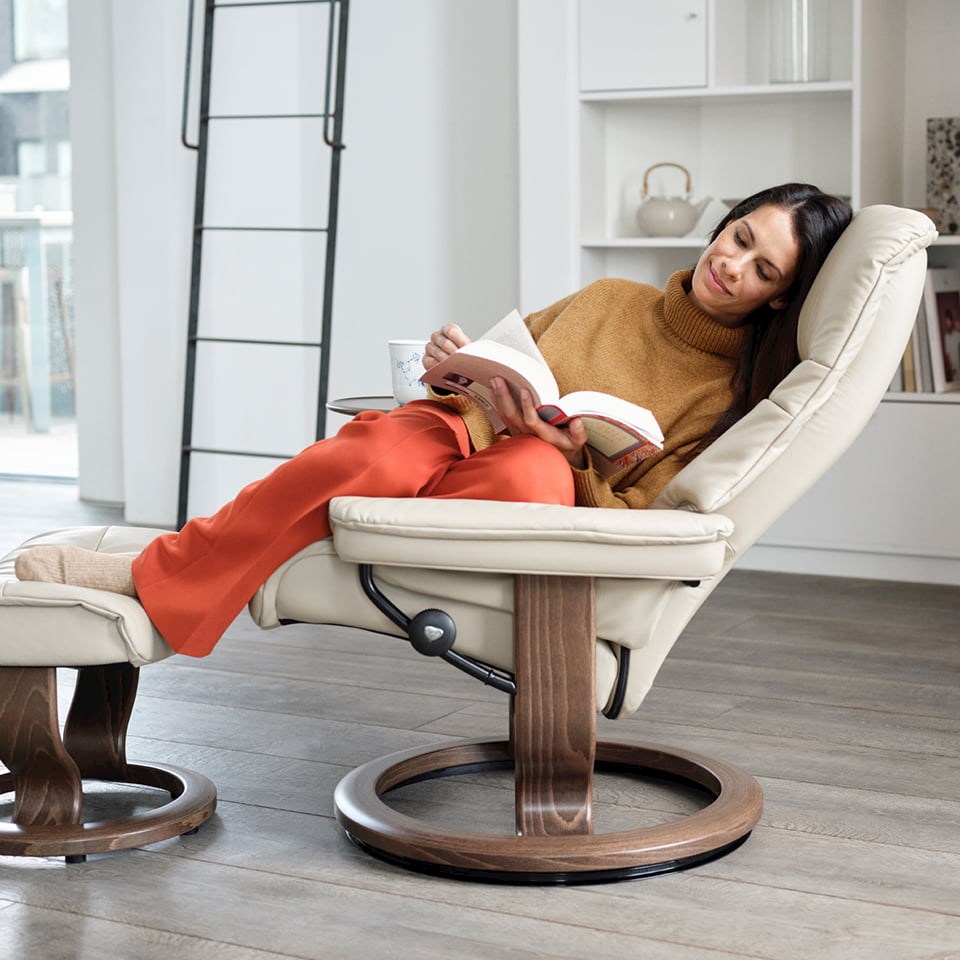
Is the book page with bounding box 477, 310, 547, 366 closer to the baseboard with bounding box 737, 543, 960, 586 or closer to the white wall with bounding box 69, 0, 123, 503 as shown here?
the baseboard with bounding box 737, 543, 960, 586

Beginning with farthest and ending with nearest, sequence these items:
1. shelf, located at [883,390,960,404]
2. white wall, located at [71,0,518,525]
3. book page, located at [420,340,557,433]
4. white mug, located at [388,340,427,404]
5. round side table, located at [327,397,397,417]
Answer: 1. white wall, located at [71,0,518,525]
2. shelf, located at [883,390,960,404]
3. round side table, located at [327,397,397,417]
4. white mug, located at [388,340,427,404]
5. book page, located at [420,340,557,433]

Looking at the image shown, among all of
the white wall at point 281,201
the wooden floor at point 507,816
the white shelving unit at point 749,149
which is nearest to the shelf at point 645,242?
the white shelving unit at point 749,149

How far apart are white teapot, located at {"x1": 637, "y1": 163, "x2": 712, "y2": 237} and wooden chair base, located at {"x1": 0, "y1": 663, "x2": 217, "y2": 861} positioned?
2256 millimetres

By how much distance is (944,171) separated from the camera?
3787 mm

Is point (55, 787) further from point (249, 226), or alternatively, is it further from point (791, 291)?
point (249, 226)

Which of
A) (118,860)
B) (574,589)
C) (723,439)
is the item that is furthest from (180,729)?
(723,439)

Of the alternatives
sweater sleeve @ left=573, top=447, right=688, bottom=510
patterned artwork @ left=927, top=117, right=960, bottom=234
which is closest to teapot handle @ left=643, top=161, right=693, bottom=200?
patterned artwork @ left=927, top=117, right=960, bottom=234

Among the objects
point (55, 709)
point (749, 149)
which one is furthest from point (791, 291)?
point (749, 149)

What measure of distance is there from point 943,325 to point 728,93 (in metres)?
0.82

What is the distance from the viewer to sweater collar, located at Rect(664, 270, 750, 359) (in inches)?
86.1

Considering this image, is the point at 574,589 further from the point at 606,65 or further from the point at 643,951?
the point at 606,65

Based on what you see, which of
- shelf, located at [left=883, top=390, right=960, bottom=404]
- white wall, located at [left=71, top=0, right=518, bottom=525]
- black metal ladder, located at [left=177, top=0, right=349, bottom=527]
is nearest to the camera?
shelf, located at [left=883, top=390, right=960, bottom=404]

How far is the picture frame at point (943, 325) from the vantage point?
3738mm

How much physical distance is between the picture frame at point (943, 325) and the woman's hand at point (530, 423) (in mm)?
2034
